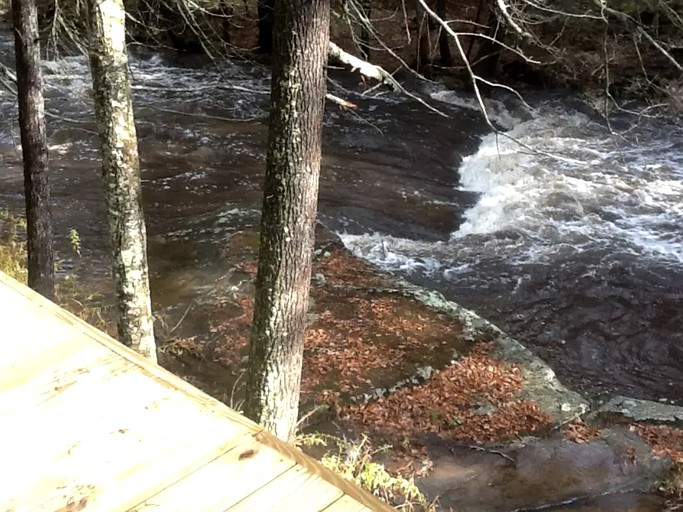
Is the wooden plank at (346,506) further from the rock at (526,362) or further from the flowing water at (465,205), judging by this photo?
the flowing water at (465,205)

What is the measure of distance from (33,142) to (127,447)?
5503 mm

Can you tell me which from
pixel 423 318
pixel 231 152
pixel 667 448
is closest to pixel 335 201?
pixel 231 152


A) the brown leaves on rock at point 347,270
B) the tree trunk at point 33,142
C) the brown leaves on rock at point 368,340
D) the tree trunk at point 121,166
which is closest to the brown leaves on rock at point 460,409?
the brown leaves on rock at point 368,340

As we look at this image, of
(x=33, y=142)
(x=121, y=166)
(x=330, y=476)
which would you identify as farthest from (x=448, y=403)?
(x=330, y=476)

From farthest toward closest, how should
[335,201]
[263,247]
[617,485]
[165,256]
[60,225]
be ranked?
[335,201] → [60,225] → [165,256] → [617,485] → [263,247]

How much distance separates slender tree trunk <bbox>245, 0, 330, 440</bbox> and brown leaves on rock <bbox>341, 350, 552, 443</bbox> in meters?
1.61

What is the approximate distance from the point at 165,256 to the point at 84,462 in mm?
8192

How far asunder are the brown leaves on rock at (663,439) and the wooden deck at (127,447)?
18.7ft

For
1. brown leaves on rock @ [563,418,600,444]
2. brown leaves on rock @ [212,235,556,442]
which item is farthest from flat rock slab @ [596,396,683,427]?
brown leaves on rock @ [212,235,556,442]

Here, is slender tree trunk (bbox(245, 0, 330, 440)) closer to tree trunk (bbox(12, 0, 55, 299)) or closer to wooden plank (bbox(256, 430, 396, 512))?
wooden plank (bbox(256, 430, 396, 512))

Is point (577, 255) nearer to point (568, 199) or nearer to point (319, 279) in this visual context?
point (568, 199)

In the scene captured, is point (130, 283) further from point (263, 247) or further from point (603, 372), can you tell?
point (603, 372)

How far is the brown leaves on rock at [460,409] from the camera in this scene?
6820 millimetres

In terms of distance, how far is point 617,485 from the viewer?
20.4 ft
